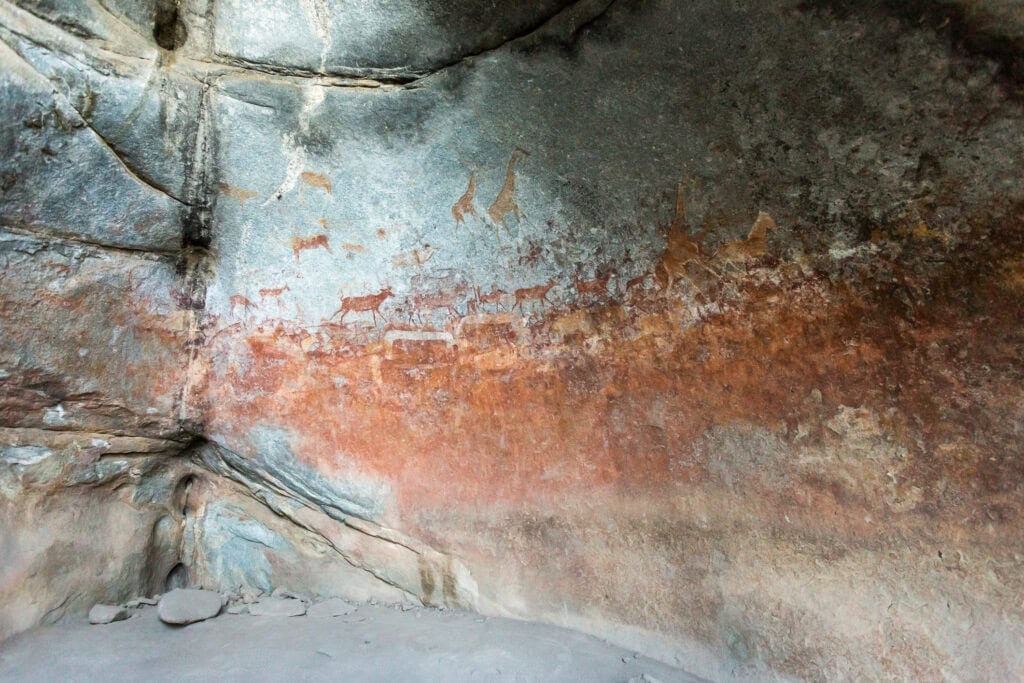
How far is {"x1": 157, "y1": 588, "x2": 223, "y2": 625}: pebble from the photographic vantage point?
7.56 feet

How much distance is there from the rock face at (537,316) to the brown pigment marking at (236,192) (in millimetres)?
15

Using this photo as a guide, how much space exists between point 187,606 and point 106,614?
0.26 m

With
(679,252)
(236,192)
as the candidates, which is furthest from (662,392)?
(236,192)

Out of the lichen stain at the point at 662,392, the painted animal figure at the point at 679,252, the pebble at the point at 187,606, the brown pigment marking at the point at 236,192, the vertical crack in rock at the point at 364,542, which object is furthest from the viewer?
the brown pigment marking at the point at 236,192

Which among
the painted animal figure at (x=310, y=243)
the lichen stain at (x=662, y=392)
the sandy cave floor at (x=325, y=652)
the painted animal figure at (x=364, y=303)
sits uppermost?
the painted animal figure at (x=310, y=243)

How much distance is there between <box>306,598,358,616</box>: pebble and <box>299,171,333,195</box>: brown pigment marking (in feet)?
5.31

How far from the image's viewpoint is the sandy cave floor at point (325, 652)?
1.96 metres

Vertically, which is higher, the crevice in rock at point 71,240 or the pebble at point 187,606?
the crevice in rock at point 71,240

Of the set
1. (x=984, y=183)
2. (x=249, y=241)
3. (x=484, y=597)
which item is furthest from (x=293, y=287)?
(x=984, y=183)

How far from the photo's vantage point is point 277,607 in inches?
96.8

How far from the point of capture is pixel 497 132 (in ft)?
7.95

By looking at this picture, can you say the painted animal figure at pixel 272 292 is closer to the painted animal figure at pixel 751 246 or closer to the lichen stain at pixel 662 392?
the lichen stain at pixel 662 392

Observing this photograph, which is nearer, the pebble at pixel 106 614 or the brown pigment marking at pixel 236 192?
the pebble at pixel 106 614

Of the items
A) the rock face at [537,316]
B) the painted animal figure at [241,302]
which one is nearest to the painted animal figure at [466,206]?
the rock face at [537,316]
